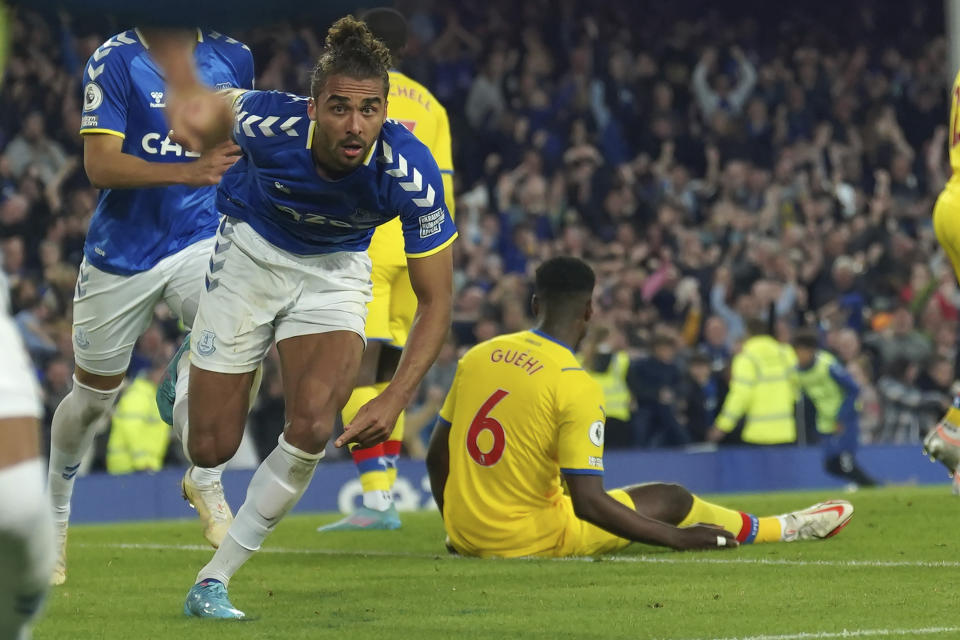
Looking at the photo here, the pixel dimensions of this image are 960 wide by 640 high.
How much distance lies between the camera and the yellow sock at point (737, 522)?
304 inches

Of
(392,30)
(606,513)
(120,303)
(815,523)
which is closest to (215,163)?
(120,303)

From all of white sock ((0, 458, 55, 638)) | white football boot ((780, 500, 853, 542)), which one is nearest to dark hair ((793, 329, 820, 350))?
Answer: white football boot ((780, 500, 853, 542))

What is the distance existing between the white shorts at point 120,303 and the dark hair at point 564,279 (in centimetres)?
159

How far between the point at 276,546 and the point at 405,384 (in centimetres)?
338

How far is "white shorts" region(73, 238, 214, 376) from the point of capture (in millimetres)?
7168

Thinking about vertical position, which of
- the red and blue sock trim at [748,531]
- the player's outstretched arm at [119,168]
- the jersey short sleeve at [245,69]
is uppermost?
the jersey short sleeve at [245,69]

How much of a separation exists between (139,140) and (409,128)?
2.18 m

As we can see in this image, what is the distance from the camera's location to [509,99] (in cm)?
2116

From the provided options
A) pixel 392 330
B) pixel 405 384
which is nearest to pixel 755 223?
pixel 392 330

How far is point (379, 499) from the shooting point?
9.00 metres

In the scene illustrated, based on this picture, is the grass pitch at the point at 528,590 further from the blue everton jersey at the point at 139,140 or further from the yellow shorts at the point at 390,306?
the blue everton jersey at the point at 139,140

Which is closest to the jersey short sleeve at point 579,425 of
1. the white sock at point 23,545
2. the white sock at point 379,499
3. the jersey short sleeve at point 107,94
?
the white sock at point 379,499

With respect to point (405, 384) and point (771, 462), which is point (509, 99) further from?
point (405, 384)

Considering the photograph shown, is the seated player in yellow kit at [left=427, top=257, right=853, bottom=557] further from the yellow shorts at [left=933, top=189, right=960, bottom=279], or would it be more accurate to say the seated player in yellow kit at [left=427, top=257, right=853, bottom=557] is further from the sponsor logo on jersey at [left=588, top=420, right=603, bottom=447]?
the yellow shorts at [left=933, top=189, right=960, bottom=279]
